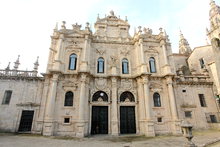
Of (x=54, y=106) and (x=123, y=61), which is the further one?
(x=123, y=61)

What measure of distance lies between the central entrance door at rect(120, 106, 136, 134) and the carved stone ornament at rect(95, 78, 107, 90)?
11.3ft

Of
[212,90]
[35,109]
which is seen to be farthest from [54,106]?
[212,90]

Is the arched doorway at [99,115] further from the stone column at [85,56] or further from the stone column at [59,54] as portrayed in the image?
the stone column at [59,54]

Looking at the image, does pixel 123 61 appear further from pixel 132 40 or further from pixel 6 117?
pixel 6 117

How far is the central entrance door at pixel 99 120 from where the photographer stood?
51.0ft

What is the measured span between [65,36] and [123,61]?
883 centimetres

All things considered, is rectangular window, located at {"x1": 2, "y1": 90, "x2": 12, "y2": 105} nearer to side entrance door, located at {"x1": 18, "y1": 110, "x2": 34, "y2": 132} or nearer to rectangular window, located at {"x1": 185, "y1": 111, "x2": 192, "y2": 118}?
side entrance door, located at {"x1": 18, "y1": 110, "x2": 34, "y2": 132}

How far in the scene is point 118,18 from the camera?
2202 cm

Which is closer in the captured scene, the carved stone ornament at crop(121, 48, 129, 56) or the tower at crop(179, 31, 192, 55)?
the carved stone ornament at crop(121, 48, 129, 56)

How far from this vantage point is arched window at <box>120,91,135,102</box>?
56.2 feet

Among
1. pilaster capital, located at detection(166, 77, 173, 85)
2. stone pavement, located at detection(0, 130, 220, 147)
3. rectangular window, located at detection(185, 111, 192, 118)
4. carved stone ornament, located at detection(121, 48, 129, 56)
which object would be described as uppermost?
carved stone ornament, located at detection(121, 48, 129, 56)

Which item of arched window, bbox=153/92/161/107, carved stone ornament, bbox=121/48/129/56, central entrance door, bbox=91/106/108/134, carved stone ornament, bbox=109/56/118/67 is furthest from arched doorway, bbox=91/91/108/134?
carved stone ornament, bbox=121/48/129/56

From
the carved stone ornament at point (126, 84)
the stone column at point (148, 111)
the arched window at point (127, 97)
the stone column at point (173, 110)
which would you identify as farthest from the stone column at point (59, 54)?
the stone column at point (173, 110)

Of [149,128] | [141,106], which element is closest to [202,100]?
[141,106]
